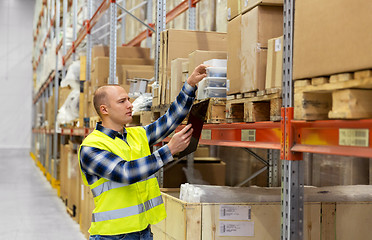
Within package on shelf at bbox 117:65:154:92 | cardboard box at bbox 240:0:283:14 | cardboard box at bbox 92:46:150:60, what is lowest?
package on shelf at bbox 117:65:154:92

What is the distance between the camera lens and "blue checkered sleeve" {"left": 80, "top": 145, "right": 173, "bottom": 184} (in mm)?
2818

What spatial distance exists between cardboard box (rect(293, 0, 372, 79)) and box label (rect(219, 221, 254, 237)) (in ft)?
4.14

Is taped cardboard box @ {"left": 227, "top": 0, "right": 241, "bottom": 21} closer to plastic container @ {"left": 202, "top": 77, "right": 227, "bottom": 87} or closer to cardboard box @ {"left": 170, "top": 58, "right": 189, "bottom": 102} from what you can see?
plastic container @ {"left": 202, "top": 77, "right": 227, "bottom": 87}

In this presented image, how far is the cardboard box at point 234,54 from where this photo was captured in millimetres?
3162

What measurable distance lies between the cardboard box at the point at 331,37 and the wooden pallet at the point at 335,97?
0.11ft

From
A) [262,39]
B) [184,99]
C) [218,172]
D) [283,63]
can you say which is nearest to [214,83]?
[184,99]

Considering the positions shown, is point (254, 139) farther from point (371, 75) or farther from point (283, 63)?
point (371, 75)

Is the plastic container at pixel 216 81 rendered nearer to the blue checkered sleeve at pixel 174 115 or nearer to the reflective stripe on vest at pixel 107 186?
the blue checkered sleeve at pixel 174 115

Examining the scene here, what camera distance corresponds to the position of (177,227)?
11.4 ft

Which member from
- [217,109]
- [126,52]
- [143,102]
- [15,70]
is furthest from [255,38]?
[15,70]

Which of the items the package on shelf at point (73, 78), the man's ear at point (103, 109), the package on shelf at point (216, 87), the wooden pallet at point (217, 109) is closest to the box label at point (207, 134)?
the wooden pallet at point (217, 109)

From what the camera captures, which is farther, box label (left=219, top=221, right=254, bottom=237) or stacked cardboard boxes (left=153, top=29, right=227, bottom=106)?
stacked cardboard boxes (left=153, top=29, right=227, bottom=106)

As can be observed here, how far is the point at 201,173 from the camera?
532 centimetres

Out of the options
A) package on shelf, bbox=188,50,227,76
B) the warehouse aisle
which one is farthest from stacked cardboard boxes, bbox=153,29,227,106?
the warehouse aisle
